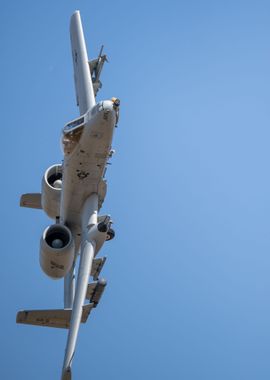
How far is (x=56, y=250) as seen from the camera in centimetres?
3356

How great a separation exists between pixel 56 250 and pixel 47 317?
12.8 ft

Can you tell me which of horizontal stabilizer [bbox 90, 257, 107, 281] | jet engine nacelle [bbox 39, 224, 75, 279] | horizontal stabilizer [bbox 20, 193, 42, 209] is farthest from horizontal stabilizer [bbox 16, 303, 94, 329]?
horizontal stabilizer [bbox 20, 193, 42, 209]

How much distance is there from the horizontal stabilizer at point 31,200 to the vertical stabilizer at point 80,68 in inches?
268

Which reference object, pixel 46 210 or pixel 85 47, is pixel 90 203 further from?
pixel 85 47

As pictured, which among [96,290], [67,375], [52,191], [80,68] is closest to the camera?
[67,375]

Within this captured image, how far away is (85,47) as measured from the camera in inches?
1625

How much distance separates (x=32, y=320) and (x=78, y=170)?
8641 millimetres

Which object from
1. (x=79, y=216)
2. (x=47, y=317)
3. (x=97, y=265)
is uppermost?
(x=79, y=216)

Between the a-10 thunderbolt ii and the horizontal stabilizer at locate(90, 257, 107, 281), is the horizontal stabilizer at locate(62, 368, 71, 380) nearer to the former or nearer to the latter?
the a-10 thunderbolt ii

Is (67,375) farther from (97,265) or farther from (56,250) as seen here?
(97,265)

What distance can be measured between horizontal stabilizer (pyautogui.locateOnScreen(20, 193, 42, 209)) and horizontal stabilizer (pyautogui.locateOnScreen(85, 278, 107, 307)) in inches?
382

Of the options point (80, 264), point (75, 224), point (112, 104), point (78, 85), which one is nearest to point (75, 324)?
point (80, 264)

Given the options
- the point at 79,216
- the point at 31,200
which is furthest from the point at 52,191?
the point at 31,200

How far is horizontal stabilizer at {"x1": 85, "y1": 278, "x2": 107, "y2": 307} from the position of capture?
107 feet
